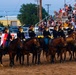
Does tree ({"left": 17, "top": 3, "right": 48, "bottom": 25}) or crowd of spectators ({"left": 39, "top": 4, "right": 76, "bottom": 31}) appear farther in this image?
tree ({"left": 17, "top": 3, "right": 48, "bottom": 25})

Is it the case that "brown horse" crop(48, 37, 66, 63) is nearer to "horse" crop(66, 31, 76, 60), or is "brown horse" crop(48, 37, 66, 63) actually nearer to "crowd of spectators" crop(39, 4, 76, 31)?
"horse" crop(66, 31, 76, 60)

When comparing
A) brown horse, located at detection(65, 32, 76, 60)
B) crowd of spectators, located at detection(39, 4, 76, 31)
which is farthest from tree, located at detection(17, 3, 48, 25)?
brown horse, located at detection(65, 32, 76, 60)

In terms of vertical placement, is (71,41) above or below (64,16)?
below

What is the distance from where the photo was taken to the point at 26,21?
248ft

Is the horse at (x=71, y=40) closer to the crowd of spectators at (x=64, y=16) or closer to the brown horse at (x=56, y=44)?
the brown horse at (x=56, y=44)

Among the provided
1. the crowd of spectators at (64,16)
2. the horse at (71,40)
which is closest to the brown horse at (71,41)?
the horse at (71,40)

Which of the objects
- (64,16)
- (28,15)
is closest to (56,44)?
(64,16)

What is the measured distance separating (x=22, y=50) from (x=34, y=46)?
0.75 m

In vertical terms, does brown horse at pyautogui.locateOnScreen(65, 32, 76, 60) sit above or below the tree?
below

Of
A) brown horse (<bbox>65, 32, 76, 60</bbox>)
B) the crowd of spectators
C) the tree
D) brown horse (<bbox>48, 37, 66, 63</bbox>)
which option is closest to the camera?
brown horse (<bbox>48, 37, 66, 63</bbox>)

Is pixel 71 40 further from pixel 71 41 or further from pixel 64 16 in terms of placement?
pixel 64 16

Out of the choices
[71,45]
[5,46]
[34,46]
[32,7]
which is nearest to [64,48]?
[71,45]

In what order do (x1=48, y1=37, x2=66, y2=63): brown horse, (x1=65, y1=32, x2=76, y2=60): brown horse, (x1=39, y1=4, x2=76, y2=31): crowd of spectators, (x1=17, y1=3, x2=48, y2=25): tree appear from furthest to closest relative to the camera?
(x1=17, y1=3, x2=48, y2=25): tree < (x1=39, y1=4, x2=76, y2=31): crowd of spectators < (x1=65, y1=32, x2=76, y2=60): brown horse < (x1=48, y1=37, x2=66, y2=63): brown horse

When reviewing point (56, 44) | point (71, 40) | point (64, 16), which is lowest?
point (56, 44)
